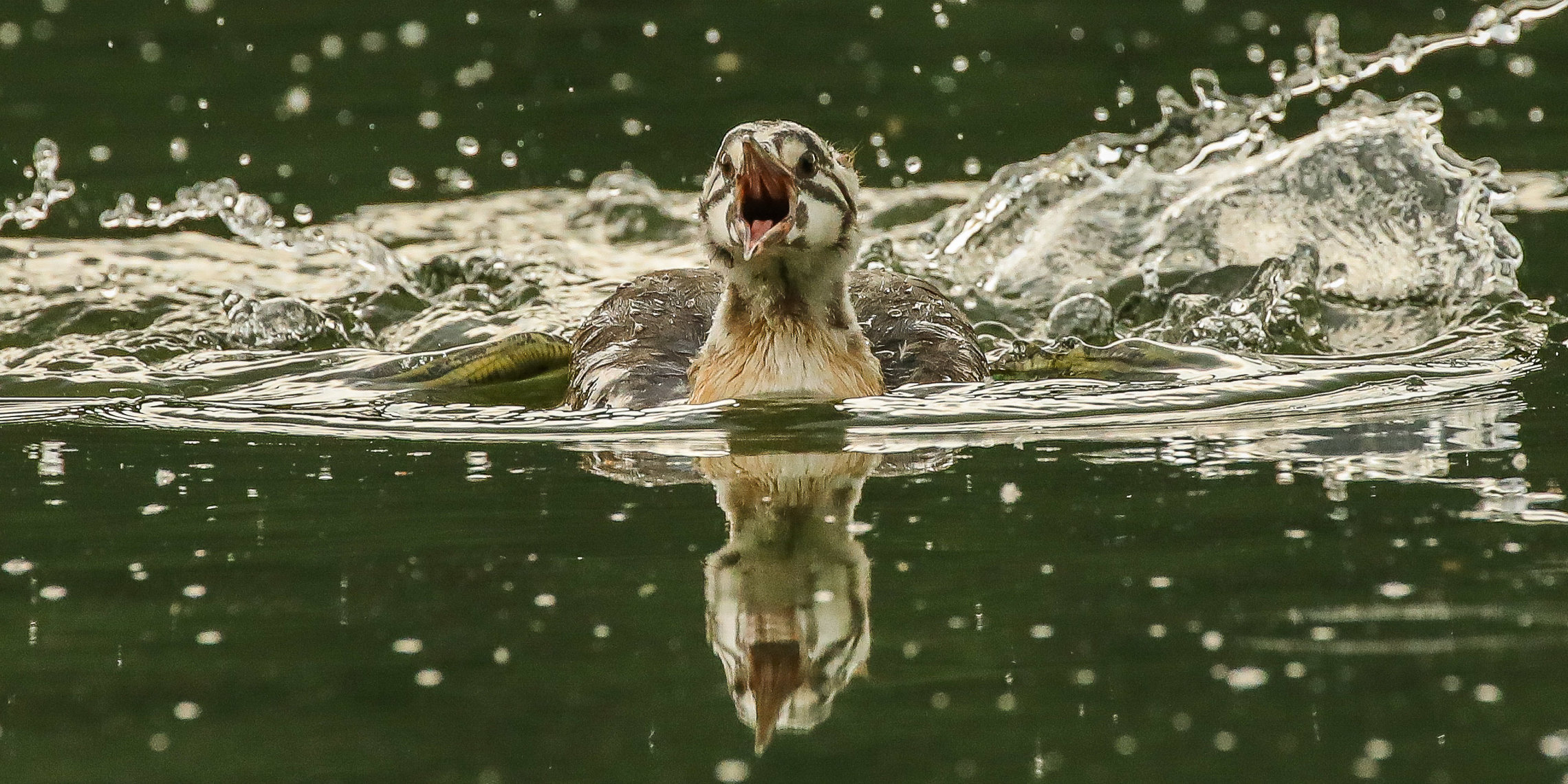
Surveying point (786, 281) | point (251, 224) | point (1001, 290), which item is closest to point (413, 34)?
point (251, 224)

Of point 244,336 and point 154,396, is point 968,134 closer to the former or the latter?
point 244,336

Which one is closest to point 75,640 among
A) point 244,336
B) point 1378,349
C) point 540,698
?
point 540,698

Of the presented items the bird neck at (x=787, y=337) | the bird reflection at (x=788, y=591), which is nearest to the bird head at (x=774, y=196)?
the bird neck at (x=787, y=337)

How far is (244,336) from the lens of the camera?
33.0 feet

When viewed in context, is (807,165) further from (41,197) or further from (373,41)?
(373,41)

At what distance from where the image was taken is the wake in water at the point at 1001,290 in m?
7.39

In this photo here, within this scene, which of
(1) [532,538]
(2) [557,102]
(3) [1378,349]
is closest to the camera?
(1) [532,538]

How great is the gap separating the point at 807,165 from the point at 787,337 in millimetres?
727

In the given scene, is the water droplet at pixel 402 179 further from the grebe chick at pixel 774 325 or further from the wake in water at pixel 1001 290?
the grebe chick at pixel 774 325

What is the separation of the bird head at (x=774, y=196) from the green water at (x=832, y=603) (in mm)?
694

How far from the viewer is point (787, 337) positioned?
25.0 feet

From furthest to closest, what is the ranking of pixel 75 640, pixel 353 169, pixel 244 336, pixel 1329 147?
1. pixel 353 169
2. pixel 1329 147
3. pixel 244 336
4. pixel 75 640

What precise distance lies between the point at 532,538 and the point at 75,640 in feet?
4.10

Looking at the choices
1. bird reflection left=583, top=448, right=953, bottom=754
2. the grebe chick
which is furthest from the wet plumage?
bird reflection left=583, top=448, right=953, bottom=754
